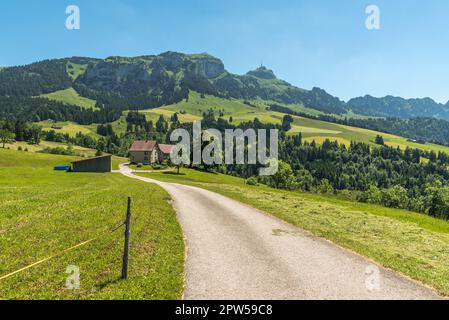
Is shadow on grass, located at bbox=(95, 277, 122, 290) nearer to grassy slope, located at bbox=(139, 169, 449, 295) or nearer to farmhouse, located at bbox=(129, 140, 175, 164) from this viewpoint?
grassy slope, located at bbox=(139, 169, 449, 295)

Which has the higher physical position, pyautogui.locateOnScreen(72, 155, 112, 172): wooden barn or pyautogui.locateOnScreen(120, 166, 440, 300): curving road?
pyautogui.locateOnScreen(120, 166, 440, 300): curving road

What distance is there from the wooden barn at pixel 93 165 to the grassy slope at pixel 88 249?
6479 cm

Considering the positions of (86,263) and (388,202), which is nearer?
(86,263)

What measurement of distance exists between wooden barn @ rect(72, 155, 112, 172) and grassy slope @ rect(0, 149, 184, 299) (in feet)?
213

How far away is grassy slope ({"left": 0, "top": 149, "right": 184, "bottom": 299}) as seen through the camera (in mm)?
12766

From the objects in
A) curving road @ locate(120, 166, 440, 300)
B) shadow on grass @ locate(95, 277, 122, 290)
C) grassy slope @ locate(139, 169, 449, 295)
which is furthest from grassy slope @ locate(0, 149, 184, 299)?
grassy slope @ locate(139, 169, 449, 295)

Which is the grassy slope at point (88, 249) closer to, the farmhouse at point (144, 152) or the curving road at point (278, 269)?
the curving road at point (278, 269)

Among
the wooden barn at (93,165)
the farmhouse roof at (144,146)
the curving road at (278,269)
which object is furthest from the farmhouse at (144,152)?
the curving road at (278,269)

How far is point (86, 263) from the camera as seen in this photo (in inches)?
618
